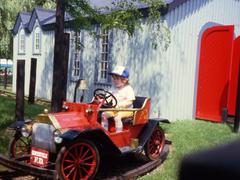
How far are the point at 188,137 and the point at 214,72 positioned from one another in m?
3.25

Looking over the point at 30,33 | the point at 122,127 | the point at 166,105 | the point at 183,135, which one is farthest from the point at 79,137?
the point at 30,33

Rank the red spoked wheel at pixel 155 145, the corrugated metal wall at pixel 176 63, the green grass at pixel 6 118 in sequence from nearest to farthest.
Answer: the red spoked wheel at pixel 155 145 → the green grass at pixel 6 118 → the corrugated metal wall at pixel 176 63


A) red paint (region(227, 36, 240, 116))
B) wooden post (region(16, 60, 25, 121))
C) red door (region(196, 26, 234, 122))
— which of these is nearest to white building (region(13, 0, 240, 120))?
red door (region(196, 26, 234, 122))

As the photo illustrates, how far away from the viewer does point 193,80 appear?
38.3 ft

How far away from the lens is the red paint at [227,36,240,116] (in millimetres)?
11516

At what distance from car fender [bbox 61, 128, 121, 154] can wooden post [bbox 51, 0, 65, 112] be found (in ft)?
13.1

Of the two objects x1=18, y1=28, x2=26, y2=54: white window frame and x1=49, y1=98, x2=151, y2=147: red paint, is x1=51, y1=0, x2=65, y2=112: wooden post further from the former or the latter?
x1=18, y1=28, x2=26, y2=54: white window frame

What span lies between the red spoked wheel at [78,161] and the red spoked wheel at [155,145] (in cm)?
145

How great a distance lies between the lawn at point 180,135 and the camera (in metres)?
6.32

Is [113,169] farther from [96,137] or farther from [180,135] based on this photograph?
[180,135]

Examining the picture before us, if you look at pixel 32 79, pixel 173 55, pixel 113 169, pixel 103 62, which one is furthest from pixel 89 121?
pixel 103 62

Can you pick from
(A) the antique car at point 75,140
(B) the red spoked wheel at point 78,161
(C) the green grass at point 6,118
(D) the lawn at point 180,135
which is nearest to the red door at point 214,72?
(D) the lawn at point 180,135

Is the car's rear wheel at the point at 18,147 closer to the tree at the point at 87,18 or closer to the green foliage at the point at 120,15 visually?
the tree at the point at 87,18

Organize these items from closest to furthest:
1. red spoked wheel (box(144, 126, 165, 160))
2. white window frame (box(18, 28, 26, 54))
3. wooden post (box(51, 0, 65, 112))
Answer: red spoked wheel (box(144, 126, 165, 160)) → wooden post (box(51, 0, 65, 112)) → white window frame (box(18, 28, 26, 54))
